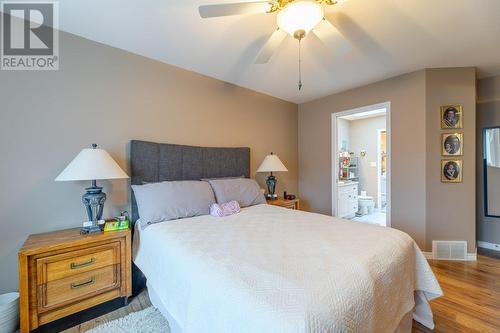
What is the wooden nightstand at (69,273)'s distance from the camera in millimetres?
1515

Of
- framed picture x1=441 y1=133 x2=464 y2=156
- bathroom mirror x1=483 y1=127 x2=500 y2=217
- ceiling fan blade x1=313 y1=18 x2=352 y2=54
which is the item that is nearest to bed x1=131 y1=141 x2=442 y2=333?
ceiling fan blade x1=313 y1=18 x2=352 y2=54

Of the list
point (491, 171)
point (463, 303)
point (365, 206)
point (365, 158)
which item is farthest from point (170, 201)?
point (365, 158)

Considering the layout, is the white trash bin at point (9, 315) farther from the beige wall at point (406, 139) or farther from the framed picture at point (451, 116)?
the framed picture at point (451, 116)

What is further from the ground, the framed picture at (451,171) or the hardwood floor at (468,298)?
the framed picture at (451,171)

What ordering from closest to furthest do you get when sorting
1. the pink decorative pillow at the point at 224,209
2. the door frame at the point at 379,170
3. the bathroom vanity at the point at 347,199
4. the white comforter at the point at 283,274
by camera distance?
the white comforter at the point at 283,274
the pink decorative pillow at the point at 224,209
the bathroom vanity at the point at 347,199
the door frame at the point at 379,170

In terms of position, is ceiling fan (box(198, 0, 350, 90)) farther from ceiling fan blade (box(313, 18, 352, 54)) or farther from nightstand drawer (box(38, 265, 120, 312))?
nightstand drawer (box(38, 265, 120, 312))

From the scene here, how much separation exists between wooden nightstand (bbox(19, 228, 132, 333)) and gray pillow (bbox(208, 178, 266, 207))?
3.27ft

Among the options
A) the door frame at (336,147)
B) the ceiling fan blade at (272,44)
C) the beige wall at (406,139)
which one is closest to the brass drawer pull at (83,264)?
the ceiling fan blade at (272,44)

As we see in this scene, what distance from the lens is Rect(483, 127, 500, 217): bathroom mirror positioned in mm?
2904

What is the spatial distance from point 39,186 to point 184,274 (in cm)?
166

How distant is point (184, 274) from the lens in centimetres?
123

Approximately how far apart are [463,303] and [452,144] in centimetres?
189

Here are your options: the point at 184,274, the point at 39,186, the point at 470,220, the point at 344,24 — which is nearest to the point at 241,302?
the point at 184,274

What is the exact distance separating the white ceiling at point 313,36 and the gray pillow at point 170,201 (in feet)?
4.71
